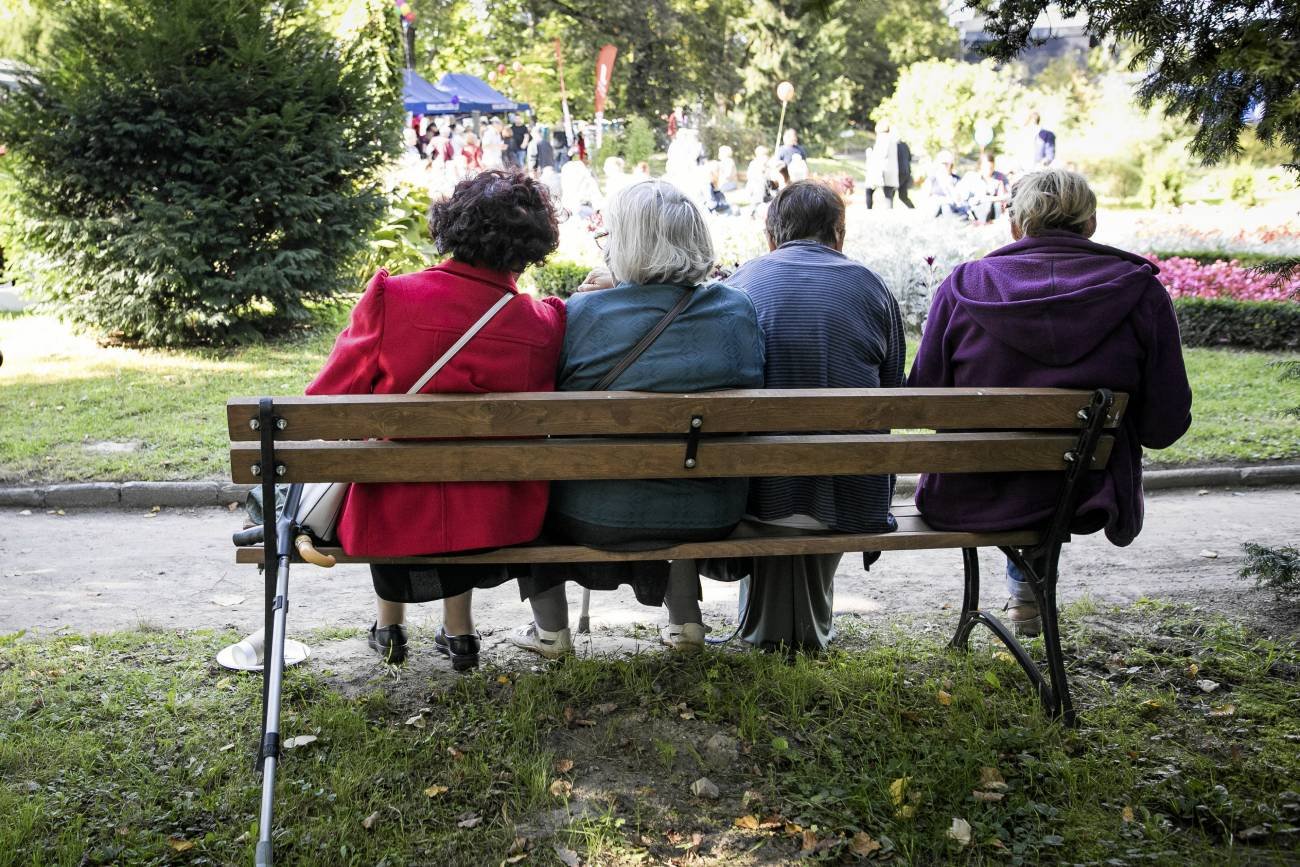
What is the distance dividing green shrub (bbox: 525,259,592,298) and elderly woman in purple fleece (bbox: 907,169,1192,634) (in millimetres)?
9002

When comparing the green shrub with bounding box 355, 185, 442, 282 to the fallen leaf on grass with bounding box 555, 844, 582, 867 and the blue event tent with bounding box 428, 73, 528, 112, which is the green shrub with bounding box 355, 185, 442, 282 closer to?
the fallen leaf on grass with bounding box 555, 844, 582, 867

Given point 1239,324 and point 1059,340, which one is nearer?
point 1059,340

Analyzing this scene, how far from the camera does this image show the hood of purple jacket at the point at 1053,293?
3.55 metres

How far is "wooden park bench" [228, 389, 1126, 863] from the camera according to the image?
3098 millimetres

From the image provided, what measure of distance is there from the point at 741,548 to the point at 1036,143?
813 inches

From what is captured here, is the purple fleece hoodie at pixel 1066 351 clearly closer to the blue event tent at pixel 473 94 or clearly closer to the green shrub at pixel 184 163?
the green shrub at pixel 184 163

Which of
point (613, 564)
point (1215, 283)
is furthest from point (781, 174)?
point (613, 564)

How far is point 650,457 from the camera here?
3260 millimetres

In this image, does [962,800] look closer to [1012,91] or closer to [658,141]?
[1012,91]

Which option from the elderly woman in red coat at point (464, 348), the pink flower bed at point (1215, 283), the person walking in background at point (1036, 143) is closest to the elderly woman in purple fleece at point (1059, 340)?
the elderly woman in red coat at point (464, 348)

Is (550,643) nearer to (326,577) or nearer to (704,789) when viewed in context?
(704,789)

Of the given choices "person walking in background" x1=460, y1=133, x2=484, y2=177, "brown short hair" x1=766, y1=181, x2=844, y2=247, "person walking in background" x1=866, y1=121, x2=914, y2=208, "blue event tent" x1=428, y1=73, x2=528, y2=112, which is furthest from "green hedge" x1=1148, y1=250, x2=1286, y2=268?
"blue event tent" x1=428, y1=73, x2=528, y2=112

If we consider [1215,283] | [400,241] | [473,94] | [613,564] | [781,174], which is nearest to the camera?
[613,564]

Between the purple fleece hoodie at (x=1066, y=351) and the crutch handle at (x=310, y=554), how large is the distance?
1868mm
